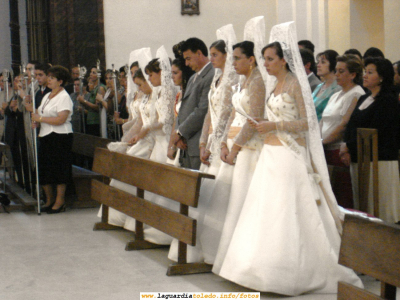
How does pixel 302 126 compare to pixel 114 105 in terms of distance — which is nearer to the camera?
pixel 302 126

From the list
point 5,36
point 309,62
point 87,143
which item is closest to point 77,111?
point 87,143

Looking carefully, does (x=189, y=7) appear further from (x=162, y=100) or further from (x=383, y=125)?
(x=383, y=125)

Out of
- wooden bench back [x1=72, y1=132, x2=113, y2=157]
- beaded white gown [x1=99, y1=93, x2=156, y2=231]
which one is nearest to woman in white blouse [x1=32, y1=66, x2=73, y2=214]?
wooden bench back [x1=72, y1=132, x2=113, y2=157]

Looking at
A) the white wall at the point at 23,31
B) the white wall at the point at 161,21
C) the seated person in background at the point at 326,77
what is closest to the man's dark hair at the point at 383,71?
the seated person in background at the point at 326,77

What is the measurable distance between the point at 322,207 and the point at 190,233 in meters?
0.94

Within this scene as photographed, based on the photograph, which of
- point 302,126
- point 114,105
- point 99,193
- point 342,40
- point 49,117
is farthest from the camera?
point 342,40

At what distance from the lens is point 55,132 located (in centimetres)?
766

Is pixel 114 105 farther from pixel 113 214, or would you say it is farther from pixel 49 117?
pixel 113 214

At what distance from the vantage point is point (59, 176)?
7.77 metres

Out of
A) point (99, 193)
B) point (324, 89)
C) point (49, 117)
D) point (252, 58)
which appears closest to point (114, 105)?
point (49, 117)

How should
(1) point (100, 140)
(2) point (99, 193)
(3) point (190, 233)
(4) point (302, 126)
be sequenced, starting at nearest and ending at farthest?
(4) point (302, 126)
(3) point (190, 233)
(2) point (99, 193)
(1) point (100, 140)

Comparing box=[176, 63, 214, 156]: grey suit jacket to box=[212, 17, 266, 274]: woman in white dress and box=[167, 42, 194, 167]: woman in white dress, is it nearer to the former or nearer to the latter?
box=[167, 42, 194, 167]: woman in white dress

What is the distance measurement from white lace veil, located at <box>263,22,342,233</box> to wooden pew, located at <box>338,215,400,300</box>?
5.42ft
